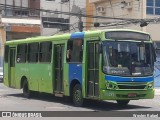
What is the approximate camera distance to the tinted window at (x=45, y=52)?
2035cm

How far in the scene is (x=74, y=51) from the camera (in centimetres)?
1827

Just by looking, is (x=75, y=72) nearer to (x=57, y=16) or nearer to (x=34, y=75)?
(x=34, y=75)

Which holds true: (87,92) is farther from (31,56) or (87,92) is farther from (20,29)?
(20,29)

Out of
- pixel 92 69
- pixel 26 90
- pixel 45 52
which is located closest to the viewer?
pixel 92 69

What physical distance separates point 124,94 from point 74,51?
2.98 meters

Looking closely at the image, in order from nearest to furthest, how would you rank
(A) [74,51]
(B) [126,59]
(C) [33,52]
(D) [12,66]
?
1. (B) [126,59]
2. (A) [74,51]
3. (C) [33,52]
4. (D) [12,66]

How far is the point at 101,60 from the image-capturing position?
16.5 metres

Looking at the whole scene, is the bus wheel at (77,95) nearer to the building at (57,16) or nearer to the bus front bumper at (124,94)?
the bus front bumper at (124,94)

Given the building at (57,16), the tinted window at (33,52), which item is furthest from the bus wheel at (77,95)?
the building at (57,16)

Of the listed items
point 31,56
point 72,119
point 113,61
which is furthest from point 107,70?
point 31,56

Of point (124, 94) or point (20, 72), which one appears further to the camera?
point (20, 72)

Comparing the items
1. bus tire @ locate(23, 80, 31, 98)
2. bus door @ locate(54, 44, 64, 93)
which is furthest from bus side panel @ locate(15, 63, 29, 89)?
bus door @ locate(54, 44, 64, 93)

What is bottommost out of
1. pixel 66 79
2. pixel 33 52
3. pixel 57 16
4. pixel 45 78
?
pixel 45 78

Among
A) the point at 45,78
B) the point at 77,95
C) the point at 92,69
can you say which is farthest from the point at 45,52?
the point at 92,69
